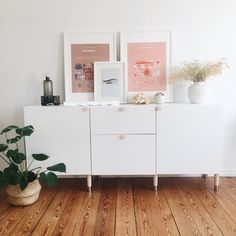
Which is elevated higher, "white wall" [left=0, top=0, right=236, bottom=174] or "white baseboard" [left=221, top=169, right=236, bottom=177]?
"white wall" [left=0, top=0, right=236, bottom=174]

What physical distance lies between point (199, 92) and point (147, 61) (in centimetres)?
59

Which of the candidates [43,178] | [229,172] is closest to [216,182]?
[229,172]

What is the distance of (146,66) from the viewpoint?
2.54 metres

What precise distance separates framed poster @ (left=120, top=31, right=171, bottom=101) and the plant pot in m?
1.20

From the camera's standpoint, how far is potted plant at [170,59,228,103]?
2318mm

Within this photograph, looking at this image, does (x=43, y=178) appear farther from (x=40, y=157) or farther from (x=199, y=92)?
(x=199, y=92)

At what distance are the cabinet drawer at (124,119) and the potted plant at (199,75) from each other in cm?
43

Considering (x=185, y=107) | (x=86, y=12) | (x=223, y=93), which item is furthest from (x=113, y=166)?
(x=86, y=12)

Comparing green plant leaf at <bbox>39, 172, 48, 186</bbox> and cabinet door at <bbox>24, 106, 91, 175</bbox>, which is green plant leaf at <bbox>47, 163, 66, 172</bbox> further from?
cabinet door at <bbox>24, 106, 91, 175</bbox>

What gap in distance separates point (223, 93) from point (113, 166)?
51.9 inches

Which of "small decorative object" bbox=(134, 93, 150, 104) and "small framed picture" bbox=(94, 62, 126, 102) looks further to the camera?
"small framed picture" bbox=(94, 62, 126, 102)

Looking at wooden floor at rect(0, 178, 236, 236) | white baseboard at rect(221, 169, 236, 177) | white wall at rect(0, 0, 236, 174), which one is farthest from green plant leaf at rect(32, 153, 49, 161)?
white baseboard at rect(221, 169, 236, 177)

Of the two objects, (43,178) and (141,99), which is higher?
(141,99)

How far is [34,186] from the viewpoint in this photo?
2.12m
